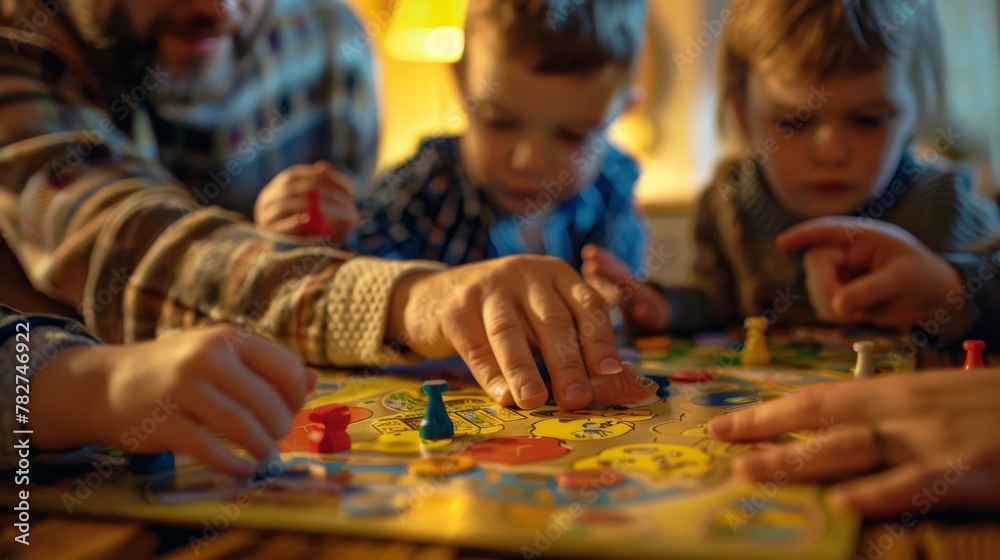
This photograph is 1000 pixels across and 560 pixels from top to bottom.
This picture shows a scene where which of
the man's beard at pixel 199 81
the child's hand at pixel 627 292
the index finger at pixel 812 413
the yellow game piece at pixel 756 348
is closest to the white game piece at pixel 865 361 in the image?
the yellow game piece at pixel 756 348

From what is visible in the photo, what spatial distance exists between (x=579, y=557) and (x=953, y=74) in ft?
5.79

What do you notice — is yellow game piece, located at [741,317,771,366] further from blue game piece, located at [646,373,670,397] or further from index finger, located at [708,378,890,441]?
index finger, located at [708,378,890,441]

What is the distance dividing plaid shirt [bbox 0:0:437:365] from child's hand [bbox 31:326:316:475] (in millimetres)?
216

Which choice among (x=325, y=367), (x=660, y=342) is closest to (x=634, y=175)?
(x=660, y=342)

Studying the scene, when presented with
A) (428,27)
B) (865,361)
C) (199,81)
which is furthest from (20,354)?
(428,27)

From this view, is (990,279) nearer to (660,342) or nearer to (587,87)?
(660,342)

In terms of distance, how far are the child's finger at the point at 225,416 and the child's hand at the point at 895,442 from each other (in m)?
0.25

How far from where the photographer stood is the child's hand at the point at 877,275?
77 centimetres

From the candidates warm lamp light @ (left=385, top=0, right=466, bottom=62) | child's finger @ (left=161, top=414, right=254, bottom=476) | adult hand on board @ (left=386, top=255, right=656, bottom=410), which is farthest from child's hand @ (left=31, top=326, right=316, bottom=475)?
warm lamp light @ (left=385, top=0, right=466, bottom=62)

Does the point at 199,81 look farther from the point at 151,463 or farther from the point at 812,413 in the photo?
the point at 812,413

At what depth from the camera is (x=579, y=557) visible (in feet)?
0.99

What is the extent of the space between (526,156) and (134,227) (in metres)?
0.49

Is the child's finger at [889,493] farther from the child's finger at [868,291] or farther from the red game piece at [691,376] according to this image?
the child's finger at [868,291]

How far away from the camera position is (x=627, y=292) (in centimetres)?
92
